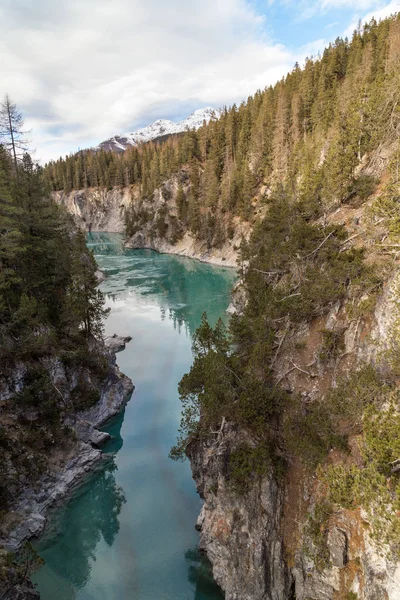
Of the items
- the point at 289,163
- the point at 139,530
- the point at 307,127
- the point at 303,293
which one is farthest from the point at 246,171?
the point at 139,530

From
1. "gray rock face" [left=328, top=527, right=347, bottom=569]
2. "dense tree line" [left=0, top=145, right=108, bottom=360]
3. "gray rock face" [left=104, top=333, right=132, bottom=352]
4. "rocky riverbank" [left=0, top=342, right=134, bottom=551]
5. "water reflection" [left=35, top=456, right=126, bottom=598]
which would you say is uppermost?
"dense tree line" [left=0, top=145, right=108, bottom=360]

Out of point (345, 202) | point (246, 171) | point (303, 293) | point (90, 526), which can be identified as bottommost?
point (90, 526)

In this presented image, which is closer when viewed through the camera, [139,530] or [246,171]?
[139,530]

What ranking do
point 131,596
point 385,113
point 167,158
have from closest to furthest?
point 131,596
point 385,113
point 167,158

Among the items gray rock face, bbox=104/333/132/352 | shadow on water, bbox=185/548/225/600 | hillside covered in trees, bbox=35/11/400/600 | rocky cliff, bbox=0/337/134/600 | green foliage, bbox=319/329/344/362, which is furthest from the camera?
gray rock face, bbox=104/333/132/352

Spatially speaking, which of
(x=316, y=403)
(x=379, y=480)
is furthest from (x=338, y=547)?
(x=316, y=403)

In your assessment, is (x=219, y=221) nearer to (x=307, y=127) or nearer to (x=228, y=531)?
(x=307, y=127)

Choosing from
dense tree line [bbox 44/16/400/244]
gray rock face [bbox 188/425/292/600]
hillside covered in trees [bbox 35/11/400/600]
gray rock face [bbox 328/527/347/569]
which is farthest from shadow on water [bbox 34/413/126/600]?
dense tree line [bbox 44/16/400/244]

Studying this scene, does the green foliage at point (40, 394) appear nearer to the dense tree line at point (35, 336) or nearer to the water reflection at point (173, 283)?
the dense tree line at point (35, 336)

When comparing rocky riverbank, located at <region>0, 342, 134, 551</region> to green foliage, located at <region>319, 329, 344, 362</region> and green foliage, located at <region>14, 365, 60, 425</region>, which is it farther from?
green foliage, located at <region>319, 329, 344, 362</region>
